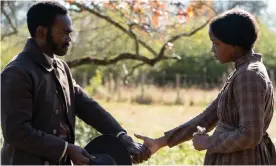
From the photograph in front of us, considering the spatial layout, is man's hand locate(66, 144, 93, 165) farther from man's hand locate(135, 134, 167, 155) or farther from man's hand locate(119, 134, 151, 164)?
man's hand locate(135, 134, 167, 155)

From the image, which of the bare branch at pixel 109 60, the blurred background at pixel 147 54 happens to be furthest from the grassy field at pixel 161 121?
the bare branch at pixel 109 60

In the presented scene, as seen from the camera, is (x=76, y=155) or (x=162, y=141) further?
(x=162, y=141)

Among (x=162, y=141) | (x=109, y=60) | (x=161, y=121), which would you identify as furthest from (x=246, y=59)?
(x=161, y=121)

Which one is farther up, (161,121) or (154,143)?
(154,143)

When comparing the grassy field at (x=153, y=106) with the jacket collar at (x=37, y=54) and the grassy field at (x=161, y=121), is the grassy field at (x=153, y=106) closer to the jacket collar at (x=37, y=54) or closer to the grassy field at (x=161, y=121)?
the grassy field at (x=161, y=121)

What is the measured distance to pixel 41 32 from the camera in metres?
3.17

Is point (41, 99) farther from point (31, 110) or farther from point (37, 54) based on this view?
point (37, 54)

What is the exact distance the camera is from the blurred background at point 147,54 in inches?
301

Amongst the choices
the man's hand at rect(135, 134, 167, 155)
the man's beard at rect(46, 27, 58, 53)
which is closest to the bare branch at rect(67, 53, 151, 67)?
the man's hand at rect(135, 134, 167, 155)

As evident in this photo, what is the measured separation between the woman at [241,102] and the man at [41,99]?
739mm

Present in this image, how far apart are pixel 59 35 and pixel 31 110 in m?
0.47

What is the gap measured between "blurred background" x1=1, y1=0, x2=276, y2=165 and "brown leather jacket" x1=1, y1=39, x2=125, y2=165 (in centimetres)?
122

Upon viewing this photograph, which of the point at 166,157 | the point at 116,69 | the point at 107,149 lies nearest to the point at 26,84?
the point at 107,149

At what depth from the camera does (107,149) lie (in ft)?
11.0
